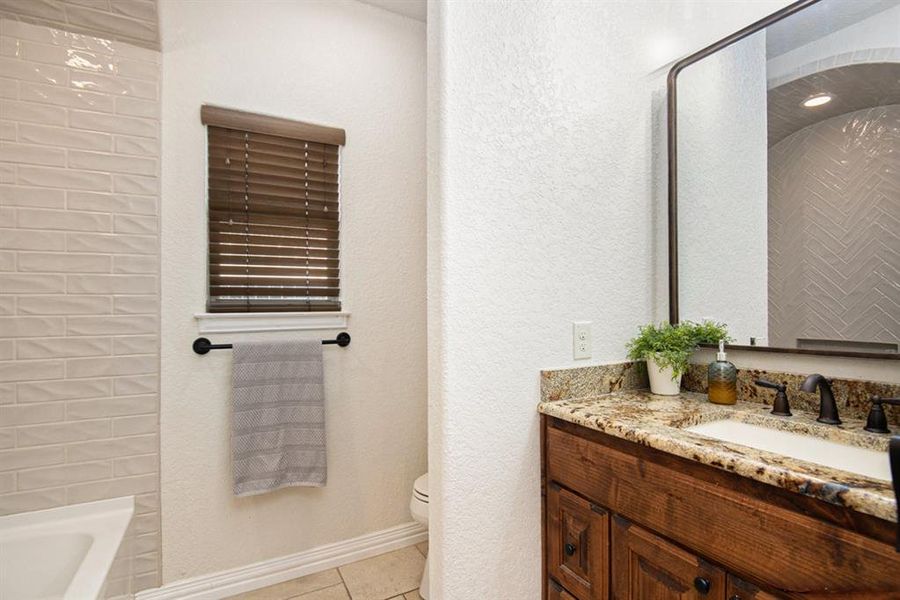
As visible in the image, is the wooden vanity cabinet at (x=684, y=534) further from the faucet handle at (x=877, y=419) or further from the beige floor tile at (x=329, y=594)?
the beige floor tile at (x=329, y=594)

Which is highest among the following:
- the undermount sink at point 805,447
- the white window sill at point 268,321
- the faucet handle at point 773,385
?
the white window sill at point 268,321

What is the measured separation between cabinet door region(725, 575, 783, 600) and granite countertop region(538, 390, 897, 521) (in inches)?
8.4

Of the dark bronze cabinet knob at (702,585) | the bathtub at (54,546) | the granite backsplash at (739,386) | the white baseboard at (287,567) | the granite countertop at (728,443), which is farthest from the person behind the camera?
the white baseboard at (287,567)

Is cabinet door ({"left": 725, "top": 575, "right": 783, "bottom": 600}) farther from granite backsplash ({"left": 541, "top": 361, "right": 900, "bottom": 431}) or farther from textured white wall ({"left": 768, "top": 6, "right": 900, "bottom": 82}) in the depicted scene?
textured white wall ({"left": 768, "top": 6, "right": 900, "bottom": 82})

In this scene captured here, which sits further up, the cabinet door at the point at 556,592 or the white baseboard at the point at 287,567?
the cabinet door at the point at 556,592

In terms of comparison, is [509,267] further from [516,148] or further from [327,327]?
[327,327]

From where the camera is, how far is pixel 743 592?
33.2 inches

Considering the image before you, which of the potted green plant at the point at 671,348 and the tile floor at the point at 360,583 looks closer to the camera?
the potted green plant at the point at 671,348

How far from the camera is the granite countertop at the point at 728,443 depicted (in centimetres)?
72

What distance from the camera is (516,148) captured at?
4.26 ft

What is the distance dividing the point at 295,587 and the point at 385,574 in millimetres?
393

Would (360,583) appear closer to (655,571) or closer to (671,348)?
(655,571)

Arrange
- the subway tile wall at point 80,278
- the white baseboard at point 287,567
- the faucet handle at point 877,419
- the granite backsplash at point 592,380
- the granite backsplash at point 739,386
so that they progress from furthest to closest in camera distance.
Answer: the white baseboard at point 287,567, the subway tile wall at point 80,278, the granite backsplash at point 592,380, the granite backsplash at point 739,386, the faucet handle at point 877,419

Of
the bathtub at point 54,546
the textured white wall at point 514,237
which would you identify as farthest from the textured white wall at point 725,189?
the bathtub at point 54,546
